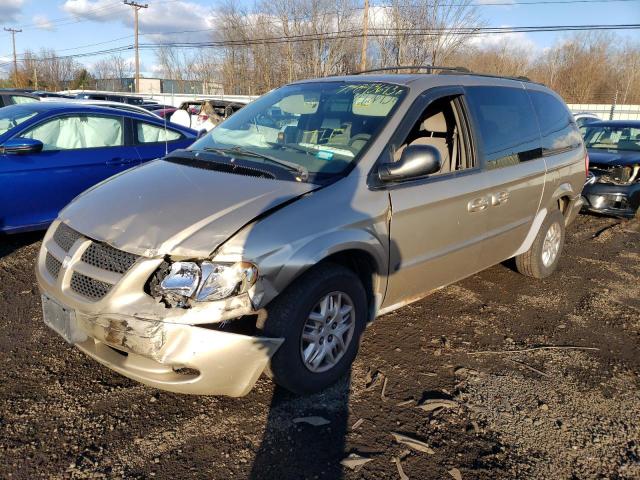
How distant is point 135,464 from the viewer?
2.53 metres

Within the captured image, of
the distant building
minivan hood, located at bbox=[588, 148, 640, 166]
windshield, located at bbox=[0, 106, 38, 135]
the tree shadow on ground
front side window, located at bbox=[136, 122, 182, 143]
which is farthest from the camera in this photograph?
the distant building

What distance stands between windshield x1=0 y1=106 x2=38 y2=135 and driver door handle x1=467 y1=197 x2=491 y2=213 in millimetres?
4716

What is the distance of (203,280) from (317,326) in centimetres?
75

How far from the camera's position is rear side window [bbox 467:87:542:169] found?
4082 millimetres

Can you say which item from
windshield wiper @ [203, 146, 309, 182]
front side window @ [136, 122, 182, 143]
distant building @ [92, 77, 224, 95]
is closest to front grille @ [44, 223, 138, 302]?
windshield wiper @ [203, 146, 309, 182]

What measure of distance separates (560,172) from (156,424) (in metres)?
4.19

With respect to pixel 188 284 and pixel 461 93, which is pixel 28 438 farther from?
pixel 461 93

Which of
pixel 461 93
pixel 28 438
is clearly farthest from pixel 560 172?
pixel 28 438

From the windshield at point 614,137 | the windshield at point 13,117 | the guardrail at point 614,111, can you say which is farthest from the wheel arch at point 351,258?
the guardrail at point 614,111

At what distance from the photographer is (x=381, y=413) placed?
3.01m

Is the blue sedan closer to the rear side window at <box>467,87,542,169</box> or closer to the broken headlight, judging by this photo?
the broken headlight

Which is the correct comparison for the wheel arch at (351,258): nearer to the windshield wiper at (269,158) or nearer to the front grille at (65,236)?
the windshield wiper at (269,158)

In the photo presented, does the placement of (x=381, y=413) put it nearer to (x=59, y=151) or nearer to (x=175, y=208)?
(x=175, y=208)

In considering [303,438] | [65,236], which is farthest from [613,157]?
[65,236]
